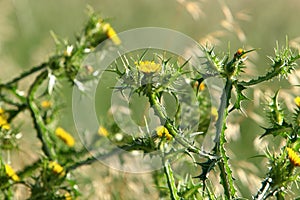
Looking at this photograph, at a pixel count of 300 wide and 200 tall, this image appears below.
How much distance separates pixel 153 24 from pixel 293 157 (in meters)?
3.91

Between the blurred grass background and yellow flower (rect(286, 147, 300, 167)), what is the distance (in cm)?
123

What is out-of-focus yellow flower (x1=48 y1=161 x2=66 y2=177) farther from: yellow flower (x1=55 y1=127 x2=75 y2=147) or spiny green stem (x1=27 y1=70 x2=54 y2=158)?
yellow flower (x1=55 y1=127 x2=75 y2=147)

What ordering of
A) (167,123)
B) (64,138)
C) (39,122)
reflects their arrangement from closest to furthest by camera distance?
(167,123) < (39,122) < (64,138)

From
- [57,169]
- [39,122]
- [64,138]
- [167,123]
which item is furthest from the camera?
[64,138]

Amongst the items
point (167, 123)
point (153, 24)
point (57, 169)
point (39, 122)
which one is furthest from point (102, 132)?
point (153, 24)

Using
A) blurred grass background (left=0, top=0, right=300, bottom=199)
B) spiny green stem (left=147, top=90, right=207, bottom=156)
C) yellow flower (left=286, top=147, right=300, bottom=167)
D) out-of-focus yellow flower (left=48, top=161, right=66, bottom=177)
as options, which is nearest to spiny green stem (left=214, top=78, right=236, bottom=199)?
spiny green stem (left=147, top=90, right=207, bottom=156)

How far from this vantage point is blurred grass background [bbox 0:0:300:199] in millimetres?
3561

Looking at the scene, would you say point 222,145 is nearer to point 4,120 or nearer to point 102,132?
point 102,132

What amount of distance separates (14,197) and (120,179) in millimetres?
659

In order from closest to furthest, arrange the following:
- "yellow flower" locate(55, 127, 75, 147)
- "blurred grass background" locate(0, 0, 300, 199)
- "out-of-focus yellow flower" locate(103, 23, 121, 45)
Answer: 1. "out-of-focus yellow flower" locate(103, 23, 121, 45)
2. "yellow flower" locate(55, 127, 75, 147)
3. "blurred grass background" locate(0, 0, 300, 199)

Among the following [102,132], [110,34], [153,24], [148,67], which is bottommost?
[148,67]

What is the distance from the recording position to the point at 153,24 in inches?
232

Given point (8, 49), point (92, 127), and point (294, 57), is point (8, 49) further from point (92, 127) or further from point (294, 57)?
point (294, 57)

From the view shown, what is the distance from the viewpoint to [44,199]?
260cm
